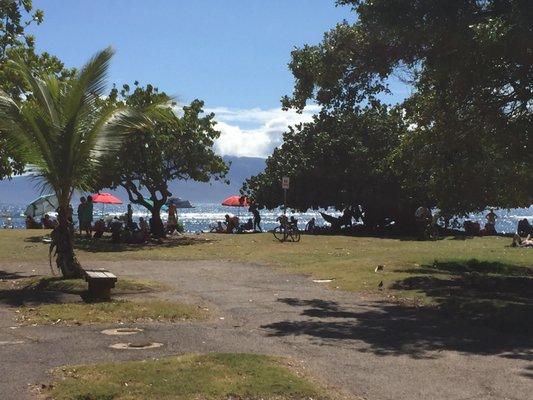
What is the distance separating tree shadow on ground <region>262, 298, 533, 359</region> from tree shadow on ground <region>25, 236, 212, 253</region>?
1346cm

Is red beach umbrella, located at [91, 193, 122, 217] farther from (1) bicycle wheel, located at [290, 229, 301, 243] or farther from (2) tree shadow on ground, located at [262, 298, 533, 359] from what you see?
(2) tree shadow on ground, located at [262, 298, 533, 359]

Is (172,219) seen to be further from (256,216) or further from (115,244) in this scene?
(256,216)

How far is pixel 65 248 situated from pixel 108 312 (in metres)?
3.95

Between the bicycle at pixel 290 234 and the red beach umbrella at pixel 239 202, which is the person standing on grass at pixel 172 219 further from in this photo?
the red beach umbrella at pixel 239 202

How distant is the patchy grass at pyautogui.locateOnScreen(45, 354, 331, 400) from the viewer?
6.38 m

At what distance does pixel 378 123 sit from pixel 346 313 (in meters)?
30.8

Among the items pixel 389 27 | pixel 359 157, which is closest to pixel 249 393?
pixel 389 27

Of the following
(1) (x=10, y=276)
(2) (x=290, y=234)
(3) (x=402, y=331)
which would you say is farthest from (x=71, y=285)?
(2) (x=290, y=234)

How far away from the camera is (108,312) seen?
36.3 ft

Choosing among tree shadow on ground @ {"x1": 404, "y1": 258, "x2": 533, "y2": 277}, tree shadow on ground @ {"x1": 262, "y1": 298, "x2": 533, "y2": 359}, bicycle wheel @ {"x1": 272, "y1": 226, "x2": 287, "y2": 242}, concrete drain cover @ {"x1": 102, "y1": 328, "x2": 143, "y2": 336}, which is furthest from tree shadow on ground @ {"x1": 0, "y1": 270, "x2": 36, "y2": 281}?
bicycle wheel @ {"x1": 272, "y1": 226, "x2": 287, "y2": 242}

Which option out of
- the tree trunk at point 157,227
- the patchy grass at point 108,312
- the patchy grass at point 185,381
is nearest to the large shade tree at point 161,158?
the tree trunk at point 157,227

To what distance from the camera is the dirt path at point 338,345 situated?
7207mm

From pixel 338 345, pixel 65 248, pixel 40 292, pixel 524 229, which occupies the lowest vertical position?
pixel 338 345

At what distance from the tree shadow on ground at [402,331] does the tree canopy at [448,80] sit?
4731 mm
